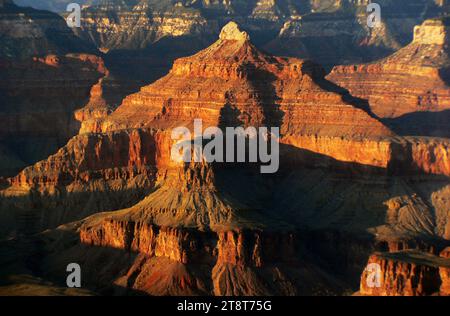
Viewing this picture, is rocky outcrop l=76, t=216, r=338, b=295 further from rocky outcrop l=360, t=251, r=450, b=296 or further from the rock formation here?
A: the rock formation

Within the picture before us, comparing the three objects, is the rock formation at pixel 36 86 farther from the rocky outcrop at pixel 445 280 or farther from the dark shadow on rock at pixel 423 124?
the rocky outcrop at pixel 445 280

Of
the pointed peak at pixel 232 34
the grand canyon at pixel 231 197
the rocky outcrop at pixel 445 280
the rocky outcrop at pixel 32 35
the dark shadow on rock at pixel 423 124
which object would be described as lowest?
the rocky outcrop at pixel 445 280

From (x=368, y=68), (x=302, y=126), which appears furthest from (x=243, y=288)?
Answer: (x=368, y=68)

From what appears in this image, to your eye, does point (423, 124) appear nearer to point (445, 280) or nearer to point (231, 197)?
point (231, 197)

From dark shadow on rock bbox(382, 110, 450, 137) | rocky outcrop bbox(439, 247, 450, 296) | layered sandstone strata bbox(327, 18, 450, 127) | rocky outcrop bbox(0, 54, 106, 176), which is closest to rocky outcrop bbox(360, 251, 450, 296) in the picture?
rocky outcrop bbox(439, 247, 450, 296)

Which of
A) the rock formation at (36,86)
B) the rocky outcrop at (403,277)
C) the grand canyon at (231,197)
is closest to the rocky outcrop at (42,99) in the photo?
the rock formation at (36,86)
